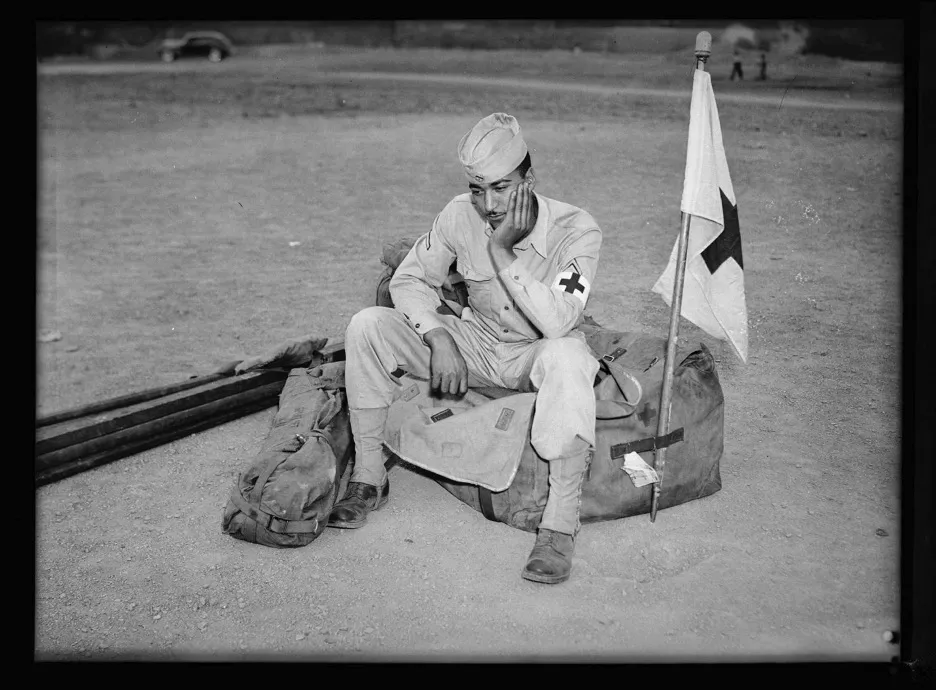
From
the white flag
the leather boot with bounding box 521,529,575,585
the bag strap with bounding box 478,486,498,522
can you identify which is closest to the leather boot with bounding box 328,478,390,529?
the bag strap with bounding box 478,486,498,522

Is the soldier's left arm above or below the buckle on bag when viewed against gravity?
above

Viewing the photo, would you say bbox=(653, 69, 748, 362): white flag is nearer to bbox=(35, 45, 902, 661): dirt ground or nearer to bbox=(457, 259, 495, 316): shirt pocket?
bbox=(457, 259, 495, 316): shirt pocket

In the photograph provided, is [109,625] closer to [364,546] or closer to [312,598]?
[312,598]

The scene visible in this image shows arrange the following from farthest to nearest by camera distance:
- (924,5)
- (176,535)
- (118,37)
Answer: (118,37), (176,535), (924,5)

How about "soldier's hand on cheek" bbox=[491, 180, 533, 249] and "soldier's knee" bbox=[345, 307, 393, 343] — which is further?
"soldier's knee" bbox=[345, 307, 393, 343]

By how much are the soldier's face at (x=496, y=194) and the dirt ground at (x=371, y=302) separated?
4.55 ft

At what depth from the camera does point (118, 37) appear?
1858 centimetres

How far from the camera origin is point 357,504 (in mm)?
4469

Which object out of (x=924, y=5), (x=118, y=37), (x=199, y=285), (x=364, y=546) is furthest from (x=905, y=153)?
(x=118, y=37)

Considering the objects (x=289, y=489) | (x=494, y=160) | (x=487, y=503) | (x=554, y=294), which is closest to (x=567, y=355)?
(x=554, y=294)

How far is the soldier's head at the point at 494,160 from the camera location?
429 cm

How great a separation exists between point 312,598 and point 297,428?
96cm

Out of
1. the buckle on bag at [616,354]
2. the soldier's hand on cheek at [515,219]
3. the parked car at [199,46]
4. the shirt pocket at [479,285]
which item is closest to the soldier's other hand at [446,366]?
the shirt pocket at [479,285]

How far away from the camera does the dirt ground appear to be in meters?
3.77
